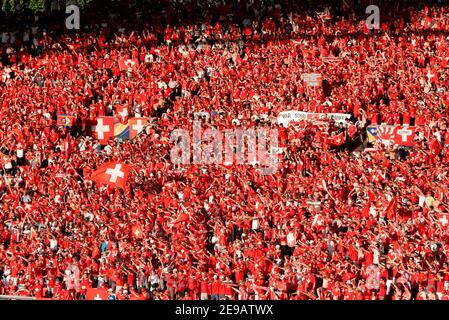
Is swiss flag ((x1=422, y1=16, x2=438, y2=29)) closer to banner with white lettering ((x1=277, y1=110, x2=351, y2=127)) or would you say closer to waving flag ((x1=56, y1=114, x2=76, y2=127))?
banner with white lettering ((x1=277, y1=110, x2=351, y2=127))

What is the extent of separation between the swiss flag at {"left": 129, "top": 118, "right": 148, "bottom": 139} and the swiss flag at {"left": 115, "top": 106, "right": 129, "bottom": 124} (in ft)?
0.64

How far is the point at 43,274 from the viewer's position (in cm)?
2866

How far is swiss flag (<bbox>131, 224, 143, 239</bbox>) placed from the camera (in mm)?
30263

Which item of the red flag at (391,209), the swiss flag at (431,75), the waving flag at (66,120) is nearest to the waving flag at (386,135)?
the swiss flag at (431,75)

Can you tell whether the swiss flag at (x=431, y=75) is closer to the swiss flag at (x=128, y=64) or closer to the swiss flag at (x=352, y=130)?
the swiss flag at (x=352, y=130)

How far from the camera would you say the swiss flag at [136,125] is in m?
38.7

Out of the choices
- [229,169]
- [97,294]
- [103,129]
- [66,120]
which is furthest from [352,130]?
[97,294]

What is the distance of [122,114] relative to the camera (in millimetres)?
39125

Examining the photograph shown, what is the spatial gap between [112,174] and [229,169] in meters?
3.22

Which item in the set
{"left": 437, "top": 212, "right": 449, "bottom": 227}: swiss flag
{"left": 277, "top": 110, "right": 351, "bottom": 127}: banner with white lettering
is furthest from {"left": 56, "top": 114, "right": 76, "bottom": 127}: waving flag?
{"left": 437, "top": 212, "right": 449, "bottom": 227}: swiss flag

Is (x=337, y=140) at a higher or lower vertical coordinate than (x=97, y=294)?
higher

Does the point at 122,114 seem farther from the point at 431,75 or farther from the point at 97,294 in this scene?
the point at 97,294

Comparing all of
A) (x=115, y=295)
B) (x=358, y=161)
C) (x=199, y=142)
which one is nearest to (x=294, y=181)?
(x=358, y=161)

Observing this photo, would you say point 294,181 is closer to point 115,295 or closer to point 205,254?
point 205,254
